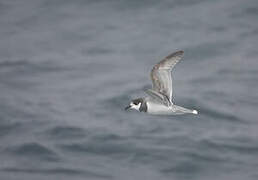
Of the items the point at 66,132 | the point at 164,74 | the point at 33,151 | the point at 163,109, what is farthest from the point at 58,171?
the point at 164,74

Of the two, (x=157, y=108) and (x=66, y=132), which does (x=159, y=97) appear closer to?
(x=157, y=108)

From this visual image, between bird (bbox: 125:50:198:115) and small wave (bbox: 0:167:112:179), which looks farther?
small wave (bbox: 0:167:112:179)

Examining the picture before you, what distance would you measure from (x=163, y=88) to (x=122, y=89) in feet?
23.5

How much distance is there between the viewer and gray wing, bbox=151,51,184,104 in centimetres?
1895

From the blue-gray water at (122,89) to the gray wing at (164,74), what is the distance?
3908 mm

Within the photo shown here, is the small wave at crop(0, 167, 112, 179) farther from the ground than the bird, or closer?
closer

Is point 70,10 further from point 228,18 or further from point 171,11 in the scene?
point 228,18

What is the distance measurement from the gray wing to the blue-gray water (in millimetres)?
3908

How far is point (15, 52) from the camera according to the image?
29.5 meters

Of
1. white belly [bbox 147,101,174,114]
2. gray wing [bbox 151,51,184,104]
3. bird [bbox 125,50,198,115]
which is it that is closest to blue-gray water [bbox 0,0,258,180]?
white belly [bbox 147,101,174,114]

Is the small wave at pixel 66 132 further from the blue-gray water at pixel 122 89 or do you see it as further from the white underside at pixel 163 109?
the white underside at pixel 163 109

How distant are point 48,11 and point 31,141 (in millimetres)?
8520

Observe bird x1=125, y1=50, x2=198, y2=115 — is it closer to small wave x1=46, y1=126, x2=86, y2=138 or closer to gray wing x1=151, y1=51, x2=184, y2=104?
gray wing x1=151, y1=51, x2=184, y2=104

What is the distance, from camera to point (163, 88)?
19.3m
